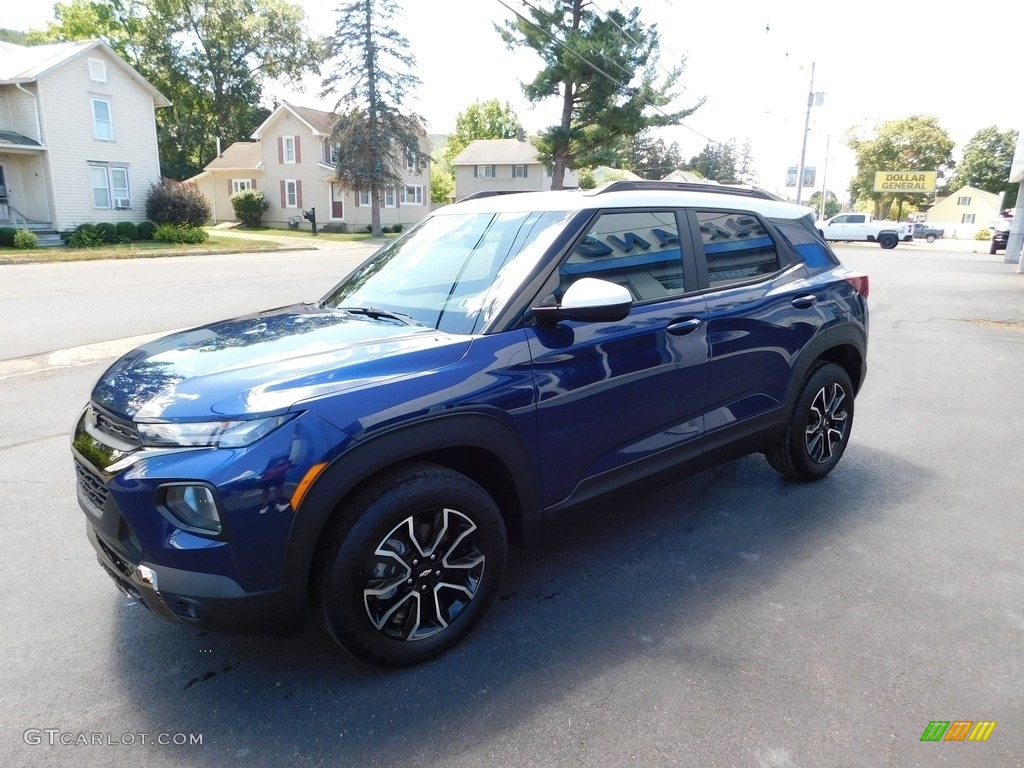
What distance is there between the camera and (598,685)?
2.62 meters

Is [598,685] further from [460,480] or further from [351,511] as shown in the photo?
[351,511]

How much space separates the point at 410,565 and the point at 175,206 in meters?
32.5

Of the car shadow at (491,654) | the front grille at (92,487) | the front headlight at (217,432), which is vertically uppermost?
the front headlight at (217,432)

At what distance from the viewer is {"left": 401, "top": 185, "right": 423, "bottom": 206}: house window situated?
46531 millimetres

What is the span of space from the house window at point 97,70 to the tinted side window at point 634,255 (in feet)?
112

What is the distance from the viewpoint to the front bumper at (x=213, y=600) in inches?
88.7

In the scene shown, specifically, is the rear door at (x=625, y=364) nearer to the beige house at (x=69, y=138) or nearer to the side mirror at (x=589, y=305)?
the side mirror at (x=589, y=305)

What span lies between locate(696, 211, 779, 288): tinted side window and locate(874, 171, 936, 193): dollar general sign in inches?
2865

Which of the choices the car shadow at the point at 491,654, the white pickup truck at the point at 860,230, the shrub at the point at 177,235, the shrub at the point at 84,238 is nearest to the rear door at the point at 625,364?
the car shadow at the point at 491,654

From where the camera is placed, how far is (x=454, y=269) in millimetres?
3391

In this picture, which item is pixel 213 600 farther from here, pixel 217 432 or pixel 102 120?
pixel 102 120

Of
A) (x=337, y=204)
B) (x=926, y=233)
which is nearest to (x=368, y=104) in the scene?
(x=337, y=204)

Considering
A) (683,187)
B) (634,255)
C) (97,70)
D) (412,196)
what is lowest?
(634,255)

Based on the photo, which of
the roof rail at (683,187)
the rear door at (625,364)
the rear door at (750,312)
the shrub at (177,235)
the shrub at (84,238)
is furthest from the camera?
the shrub at (177,235)
